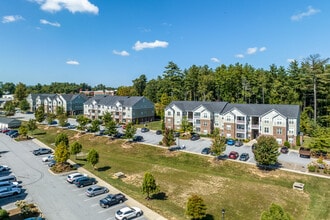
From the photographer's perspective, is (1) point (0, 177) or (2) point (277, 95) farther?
(2) point (277, 95)

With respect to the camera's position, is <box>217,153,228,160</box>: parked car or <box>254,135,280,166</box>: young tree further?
<box>217,153,228,160</box>: parked car

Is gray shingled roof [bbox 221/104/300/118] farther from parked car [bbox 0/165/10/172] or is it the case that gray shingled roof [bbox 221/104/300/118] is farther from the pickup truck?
parked car [bbox 0/165/10/172]

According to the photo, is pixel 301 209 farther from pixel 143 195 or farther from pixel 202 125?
pixel 202 125

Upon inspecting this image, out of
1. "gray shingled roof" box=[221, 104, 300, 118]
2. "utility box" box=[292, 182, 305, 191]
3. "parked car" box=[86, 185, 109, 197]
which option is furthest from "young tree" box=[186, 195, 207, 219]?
"gray shingled roof" box=[221, 104, 300, 118]

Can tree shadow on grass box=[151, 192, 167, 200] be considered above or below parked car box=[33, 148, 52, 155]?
below

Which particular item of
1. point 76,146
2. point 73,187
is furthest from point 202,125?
point 73,187

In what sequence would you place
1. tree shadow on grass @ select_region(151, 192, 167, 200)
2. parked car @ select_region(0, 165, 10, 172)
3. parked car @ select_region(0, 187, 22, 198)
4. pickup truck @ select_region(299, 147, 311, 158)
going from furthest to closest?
pickup truck @ select_region(299, 147, 311, 158) → parked car @ select_region(0, 165, 10, 172) → tree shadow on grass @ select_region(151, 192, 167, 200) → parked car @ select_region(0, 187, 22, 198)

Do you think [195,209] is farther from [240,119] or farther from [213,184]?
[240,119]
